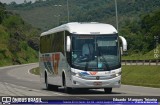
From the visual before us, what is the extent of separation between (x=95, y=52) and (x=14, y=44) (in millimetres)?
107863

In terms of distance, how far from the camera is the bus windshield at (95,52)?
27312mm

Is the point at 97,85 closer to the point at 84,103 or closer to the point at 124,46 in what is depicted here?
the point at 124,46

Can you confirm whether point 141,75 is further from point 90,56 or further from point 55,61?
point 90,56

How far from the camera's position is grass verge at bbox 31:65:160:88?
4239cm

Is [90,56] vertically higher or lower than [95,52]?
lower

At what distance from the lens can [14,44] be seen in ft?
440

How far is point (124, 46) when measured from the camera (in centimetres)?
2777

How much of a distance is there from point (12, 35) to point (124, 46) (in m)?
121

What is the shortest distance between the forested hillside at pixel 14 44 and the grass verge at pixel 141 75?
6935 cm

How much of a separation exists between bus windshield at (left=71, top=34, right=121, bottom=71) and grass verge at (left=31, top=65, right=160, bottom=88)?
1188 centimetres

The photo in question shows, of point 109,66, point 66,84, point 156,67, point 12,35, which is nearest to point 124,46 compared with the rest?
point 109,66

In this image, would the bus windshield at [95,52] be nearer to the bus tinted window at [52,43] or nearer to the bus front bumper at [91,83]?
the bus front bumper at [91,83]

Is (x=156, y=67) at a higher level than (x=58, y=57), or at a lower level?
lower

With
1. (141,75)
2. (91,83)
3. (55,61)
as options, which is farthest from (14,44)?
(91,83)
